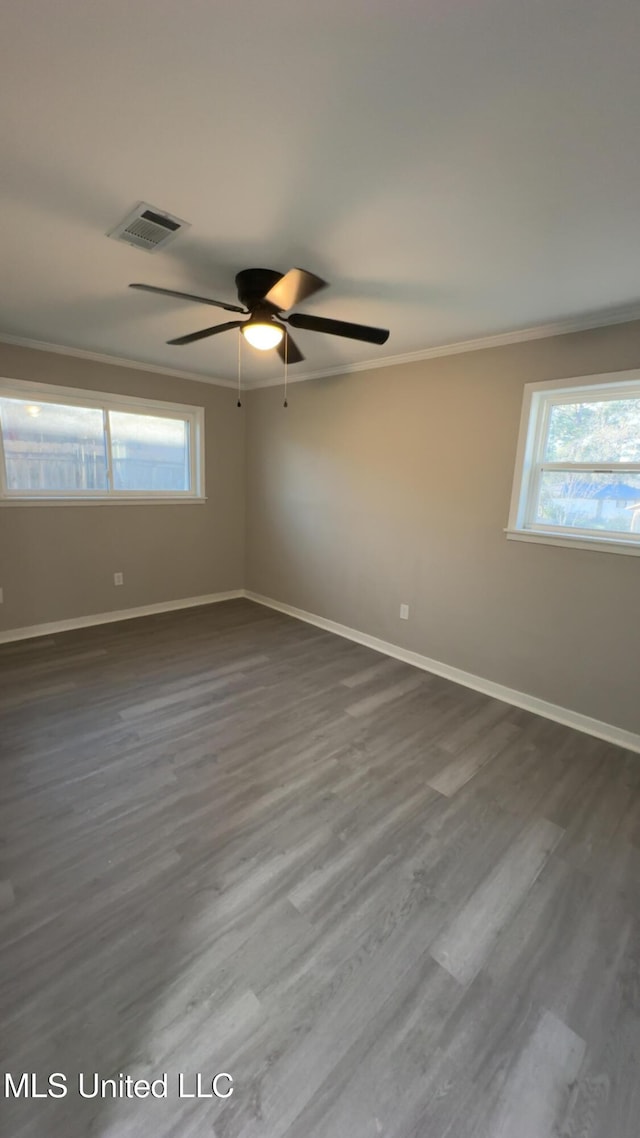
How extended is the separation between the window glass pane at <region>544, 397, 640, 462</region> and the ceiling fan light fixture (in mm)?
1863

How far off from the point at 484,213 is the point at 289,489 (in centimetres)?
322

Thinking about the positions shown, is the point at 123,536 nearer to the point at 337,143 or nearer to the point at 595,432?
the point at 337,143

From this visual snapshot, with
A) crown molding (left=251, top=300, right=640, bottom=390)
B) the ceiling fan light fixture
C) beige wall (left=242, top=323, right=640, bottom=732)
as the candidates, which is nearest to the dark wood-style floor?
beige wall (left=242, top=323, right=640, bottom=732)

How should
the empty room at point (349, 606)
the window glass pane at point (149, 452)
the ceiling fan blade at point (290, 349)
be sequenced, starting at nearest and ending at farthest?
the empty room at point (349, 606) → the ceiling fan blade at point (290, 349) → the window glass pane at point (149, 452)

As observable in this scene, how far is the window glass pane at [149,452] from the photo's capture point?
4254 millimetres

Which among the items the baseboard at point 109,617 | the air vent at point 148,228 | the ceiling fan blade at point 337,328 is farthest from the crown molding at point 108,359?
the ceiling fan blade at point 337,328

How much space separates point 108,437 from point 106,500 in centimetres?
59

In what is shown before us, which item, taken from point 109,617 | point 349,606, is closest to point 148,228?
Answer: point 349,606

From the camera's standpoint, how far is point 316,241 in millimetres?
1877

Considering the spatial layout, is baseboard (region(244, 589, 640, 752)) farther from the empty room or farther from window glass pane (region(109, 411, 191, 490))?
window glass pane (region(109, 411, 191, 490))

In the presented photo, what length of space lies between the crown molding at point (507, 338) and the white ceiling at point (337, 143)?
15cm

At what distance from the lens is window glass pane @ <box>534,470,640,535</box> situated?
103 inches

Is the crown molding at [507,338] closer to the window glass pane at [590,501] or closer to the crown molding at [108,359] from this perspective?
the window glass pane at [590,501]

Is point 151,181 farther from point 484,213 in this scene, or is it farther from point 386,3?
point 484,213
